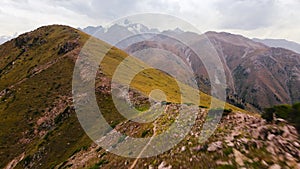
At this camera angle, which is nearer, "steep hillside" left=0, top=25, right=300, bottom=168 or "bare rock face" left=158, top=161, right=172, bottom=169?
"steep hillside" left=0, top=25, right=300, bottom=168

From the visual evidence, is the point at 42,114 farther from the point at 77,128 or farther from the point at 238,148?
the point at 238,148

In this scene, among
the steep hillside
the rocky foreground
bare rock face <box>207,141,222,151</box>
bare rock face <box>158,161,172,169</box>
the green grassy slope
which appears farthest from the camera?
the green grassy slope

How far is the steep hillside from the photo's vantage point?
22156 mm

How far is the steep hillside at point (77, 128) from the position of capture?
22156 mm

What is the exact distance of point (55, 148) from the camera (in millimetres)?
64875

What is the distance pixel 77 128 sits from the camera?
71.3m

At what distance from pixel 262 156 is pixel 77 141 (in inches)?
2015

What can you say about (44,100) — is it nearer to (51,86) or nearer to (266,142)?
(51,86)

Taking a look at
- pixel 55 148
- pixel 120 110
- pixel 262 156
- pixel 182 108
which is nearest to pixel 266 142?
pixel 262 156

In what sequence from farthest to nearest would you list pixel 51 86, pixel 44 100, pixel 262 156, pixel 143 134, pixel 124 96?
pixel 51 86
pixel 44 100
pixel 124 96
pixel 143 134
pixel 262 156

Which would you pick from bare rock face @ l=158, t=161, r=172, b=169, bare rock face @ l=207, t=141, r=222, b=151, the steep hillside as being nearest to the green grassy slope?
the steep hillside

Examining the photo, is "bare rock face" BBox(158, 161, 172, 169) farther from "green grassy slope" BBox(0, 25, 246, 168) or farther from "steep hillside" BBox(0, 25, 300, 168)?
"green grassy slope" BBox(0, 25, 246, 168)

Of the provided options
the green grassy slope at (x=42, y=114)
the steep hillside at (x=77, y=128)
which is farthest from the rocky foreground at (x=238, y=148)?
the green grassy slope at (x=42, y=114)

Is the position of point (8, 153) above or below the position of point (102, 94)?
below
